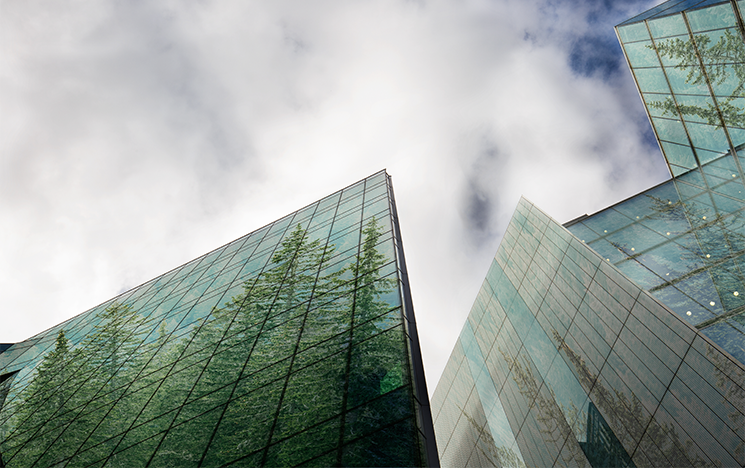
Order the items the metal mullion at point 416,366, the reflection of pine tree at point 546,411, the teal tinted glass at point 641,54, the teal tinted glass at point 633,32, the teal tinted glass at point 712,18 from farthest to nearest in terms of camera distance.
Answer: the teal tinted glass at point 633,32 → the teal tinted glass at point 641,54 → the reflection of pine tree at point 546,411 → the teal tinted glass at point 712,18 → the metal mullion at point 416,366

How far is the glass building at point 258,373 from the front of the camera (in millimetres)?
8125

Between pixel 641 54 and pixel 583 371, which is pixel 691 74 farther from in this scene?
pixel 583 371

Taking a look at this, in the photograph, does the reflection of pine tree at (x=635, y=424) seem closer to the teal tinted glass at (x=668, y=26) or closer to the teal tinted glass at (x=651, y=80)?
the teal tinted glass at (x=651, y=80)

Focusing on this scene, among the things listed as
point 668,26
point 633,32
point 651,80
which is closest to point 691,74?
point 668,26

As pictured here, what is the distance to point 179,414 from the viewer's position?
10562 mm

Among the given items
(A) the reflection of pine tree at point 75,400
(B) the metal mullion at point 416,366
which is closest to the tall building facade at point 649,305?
(B) the metal mullion at point 416,366

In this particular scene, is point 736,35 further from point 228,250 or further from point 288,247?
point 228,250

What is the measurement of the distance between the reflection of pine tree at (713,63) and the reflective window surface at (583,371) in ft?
12.1

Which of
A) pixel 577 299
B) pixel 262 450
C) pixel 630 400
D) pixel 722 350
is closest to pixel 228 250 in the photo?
pixel 262 450

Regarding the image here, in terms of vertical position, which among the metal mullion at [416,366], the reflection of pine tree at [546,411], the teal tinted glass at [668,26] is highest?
the teal tinted glass at [668,26]

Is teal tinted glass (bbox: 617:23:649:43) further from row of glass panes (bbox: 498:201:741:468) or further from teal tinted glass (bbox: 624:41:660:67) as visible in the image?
row of glass panes (bbox: 498:201:741:468)

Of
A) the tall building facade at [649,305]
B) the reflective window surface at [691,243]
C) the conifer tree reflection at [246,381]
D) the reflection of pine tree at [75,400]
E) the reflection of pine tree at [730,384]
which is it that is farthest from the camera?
the reflection of pine tree at [75,400]

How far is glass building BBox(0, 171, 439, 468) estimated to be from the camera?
26.7 ft

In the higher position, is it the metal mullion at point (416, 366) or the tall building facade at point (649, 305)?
the metal mullion at point (416, 366)
